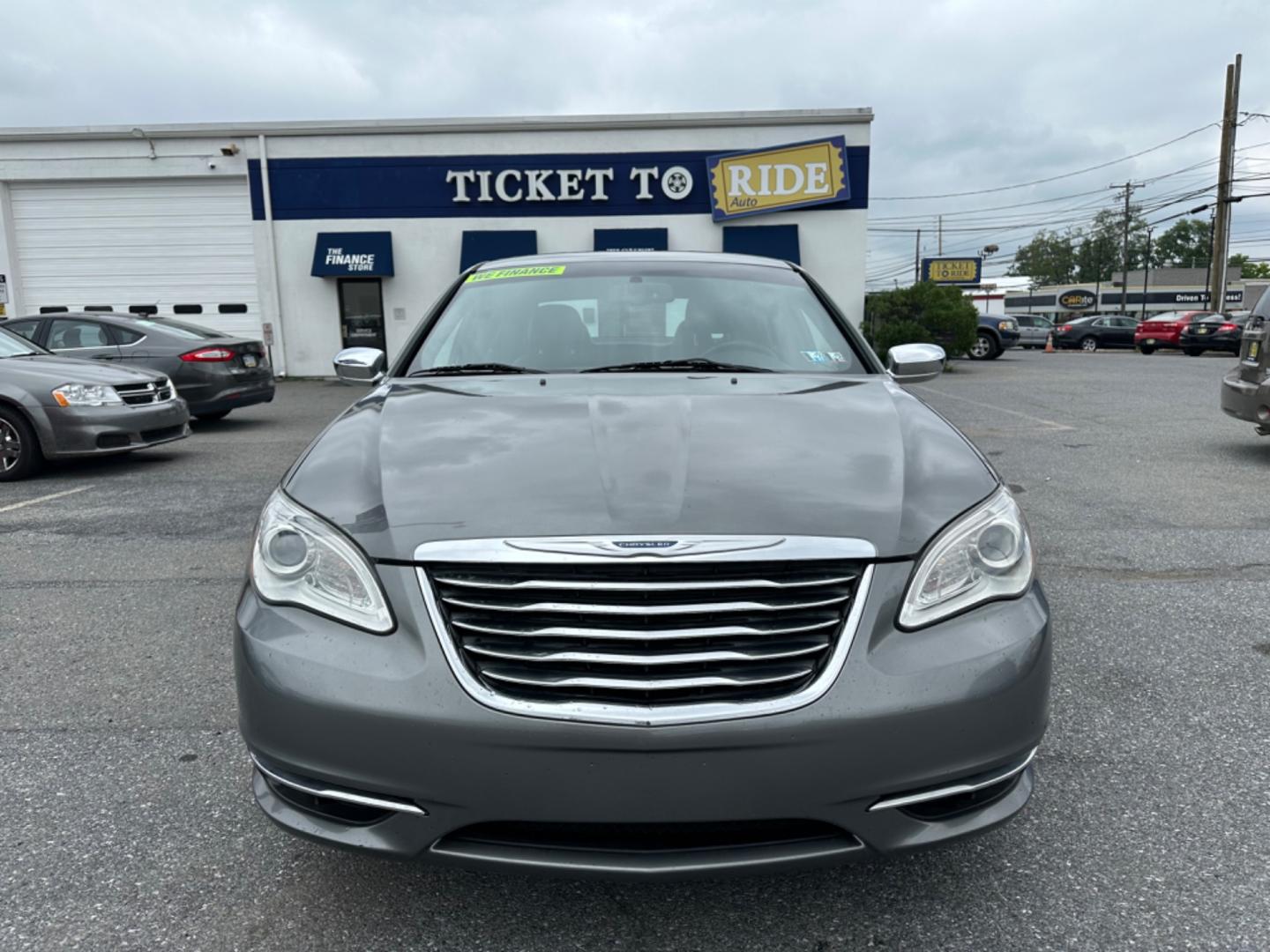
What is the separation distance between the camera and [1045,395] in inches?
574

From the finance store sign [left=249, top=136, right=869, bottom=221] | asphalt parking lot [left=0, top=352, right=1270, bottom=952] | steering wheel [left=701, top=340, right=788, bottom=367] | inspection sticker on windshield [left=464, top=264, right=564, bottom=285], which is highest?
Result: the finance store sign [left=249, top=136, right=869, bottom=221]

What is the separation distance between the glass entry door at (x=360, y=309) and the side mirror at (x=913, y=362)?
713 inches

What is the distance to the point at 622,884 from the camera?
194cm

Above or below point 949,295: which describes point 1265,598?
below

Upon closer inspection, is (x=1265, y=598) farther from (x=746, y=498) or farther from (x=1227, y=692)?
(x=746, y=498)

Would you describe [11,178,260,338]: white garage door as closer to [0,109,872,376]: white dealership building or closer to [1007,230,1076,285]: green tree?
[0,109,872,376]: white dealership building

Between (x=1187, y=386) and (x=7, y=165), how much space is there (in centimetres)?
2403

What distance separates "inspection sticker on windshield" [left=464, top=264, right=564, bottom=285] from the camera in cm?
357

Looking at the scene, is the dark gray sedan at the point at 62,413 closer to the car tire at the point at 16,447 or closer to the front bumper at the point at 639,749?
the car tire at the point at 16,447

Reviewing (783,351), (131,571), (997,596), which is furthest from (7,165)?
(997,596)

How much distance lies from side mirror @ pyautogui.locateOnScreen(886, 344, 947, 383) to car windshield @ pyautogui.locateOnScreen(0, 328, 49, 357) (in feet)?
26.1

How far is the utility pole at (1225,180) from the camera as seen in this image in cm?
3266

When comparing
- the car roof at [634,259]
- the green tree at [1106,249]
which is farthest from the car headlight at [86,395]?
the green tree at [1106,249]

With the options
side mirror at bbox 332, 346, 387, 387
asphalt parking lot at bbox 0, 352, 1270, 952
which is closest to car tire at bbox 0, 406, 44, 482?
asphalt parking lot at bbox 0, 352, 1270, 952
